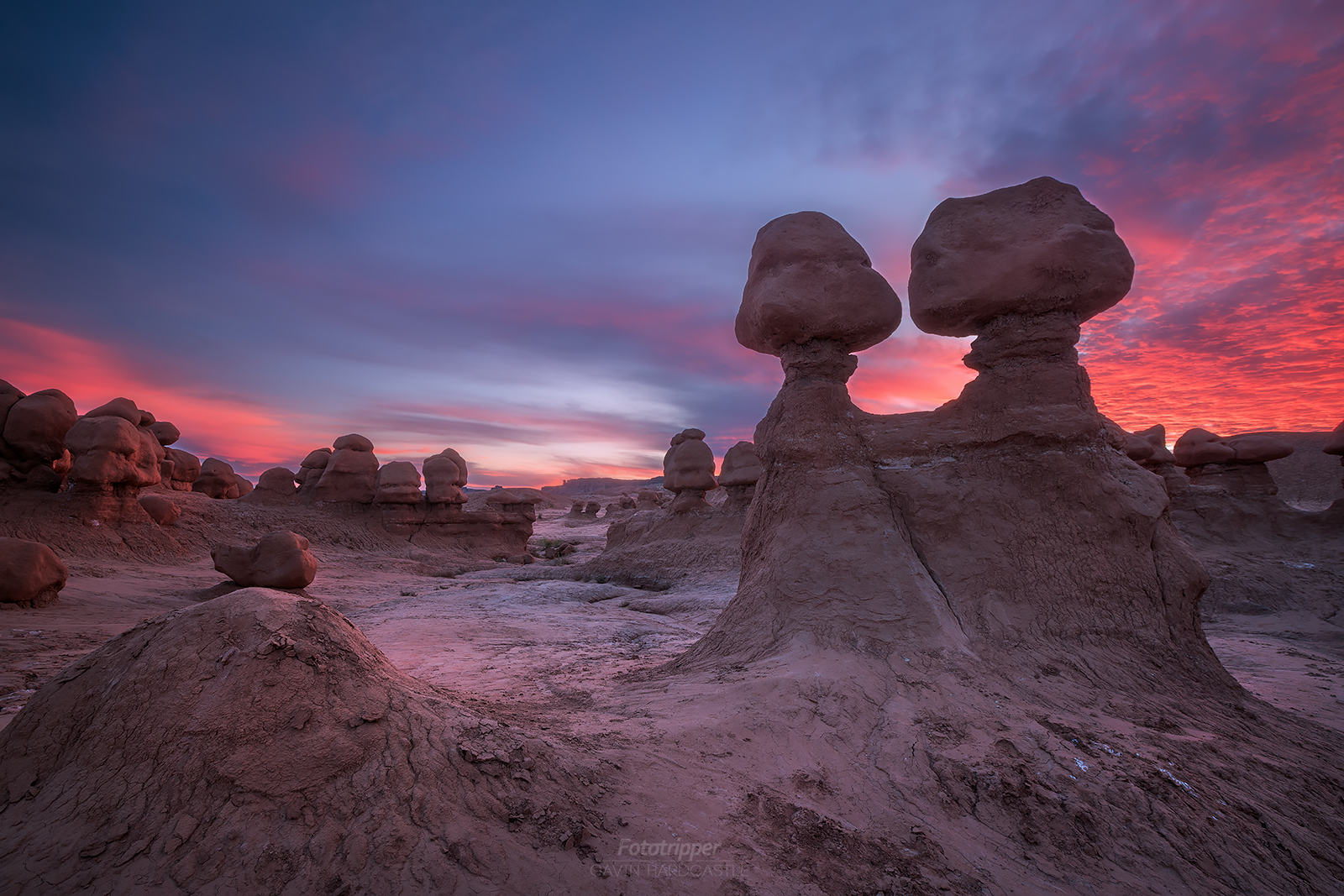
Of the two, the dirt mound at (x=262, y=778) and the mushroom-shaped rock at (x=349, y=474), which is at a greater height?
the mushroom-shaped rock at (x=349, y=474)

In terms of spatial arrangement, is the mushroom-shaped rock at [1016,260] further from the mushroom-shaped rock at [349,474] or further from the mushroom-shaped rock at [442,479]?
the mushroom-shaped rock at [349,474]

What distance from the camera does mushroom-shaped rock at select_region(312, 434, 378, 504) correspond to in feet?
54.2

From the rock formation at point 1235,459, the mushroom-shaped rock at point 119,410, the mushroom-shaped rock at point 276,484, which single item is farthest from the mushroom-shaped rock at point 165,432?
the rock formation at point 1235,459

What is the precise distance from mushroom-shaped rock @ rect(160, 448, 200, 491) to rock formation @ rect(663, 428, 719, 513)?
14412 mm

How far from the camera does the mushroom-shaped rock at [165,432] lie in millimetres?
17203

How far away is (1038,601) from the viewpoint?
4.25 metres

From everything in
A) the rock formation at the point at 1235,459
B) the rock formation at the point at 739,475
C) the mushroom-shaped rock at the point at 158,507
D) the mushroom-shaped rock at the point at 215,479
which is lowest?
the mushroom-shaped rock at the point at 158,507

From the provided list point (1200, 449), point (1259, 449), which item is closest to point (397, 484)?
point (1200, 449)

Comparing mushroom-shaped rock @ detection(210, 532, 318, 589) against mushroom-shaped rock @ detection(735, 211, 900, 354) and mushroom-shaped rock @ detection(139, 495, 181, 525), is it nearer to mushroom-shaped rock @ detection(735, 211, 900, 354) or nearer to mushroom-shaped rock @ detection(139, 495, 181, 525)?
mushroom-shaped rock @ detection(139, 495, 181, 525)

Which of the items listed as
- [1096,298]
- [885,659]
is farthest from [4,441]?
[1096,298]

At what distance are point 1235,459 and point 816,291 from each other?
14.7 metres

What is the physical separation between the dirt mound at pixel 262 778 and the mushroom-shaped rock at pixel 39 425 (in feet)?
36.8

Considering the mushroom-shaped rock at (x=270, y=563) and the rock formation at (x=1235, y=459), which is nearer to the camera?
the mushroom-shaped rock at (x=270, y=563)

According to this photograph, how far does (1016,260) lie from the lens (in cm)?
472
